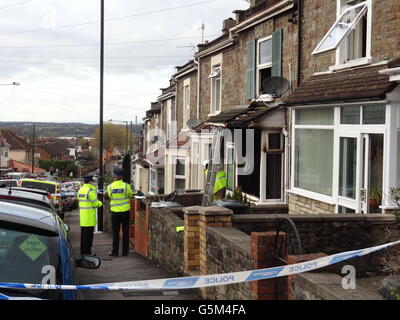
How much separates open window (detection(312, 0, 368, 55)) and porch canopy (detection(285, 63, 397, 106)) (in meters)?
0.44

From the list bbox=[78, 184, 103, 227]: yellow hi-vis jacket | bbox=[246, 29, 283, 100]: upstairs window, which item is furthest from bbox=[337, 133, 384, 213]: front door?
bbox=[78, 184, 103, 227]: yellow hi-vis jacket

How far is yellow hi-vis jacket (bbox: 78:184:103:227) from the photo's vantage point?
11.6 metres

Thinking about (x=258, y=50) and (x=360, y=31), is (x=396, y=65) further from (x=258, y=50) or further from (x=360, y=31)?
(x=258, y=50)

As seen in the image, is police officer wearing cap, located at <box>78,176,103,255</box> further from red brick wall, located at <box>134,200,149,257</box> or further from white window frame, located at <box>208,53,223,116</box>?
white window frame, located at <box>208,53,223,116</box>

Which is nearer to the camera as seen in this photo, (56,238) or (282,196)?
(56,238)

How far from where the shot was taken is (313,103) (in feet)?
36.7

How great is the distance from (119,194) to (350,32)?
535cm

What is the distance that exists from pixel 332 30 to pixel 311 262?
6.92m

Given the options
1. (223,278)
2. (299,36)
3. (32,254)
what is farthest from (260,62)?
(32,254)

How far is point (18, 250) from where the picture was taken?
4605 millimetres

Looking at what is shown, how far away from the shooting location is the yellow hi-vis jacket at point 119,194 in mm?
11876

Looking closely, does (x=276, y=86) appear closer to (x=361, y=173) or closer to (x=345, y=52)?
(x=345, y=52)

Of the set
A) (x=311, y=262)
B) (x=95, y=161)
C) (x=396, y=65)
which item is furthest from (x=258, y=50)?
(x=95, y=161)

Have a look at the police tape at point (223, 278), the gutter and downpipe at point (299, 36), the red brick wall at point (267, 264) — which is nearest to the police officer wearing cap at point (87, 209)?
the gutter and downpipe at point (299, 36)
